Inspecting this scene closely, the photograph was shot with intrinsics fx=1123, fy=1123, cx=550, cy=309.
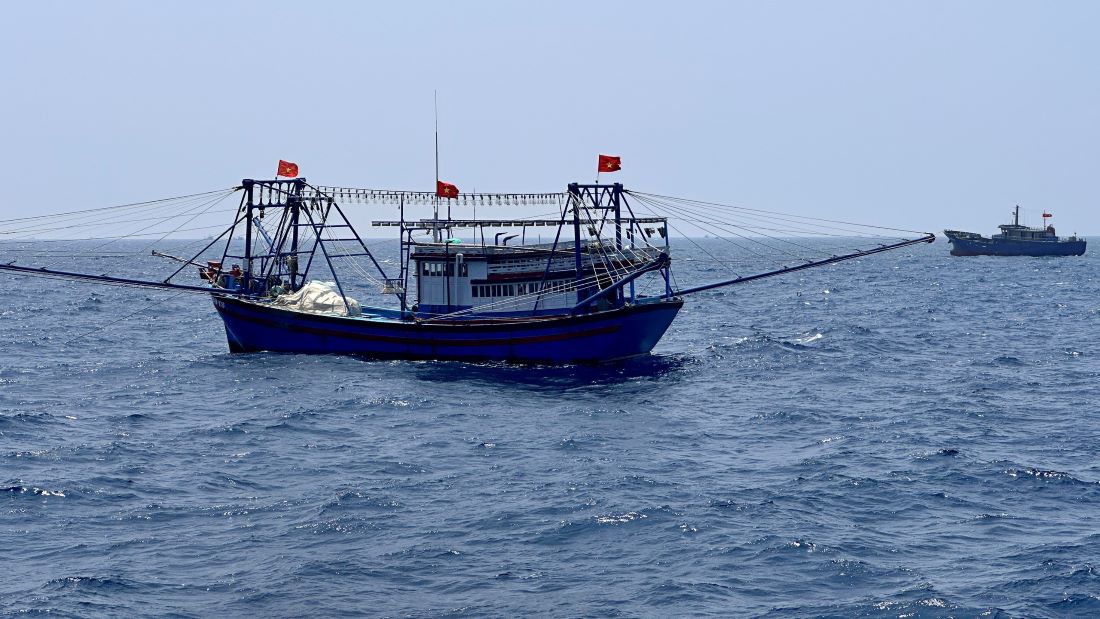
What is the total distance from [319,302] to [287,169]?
6.06m

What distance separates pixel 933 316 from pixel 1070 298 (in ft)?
69.5

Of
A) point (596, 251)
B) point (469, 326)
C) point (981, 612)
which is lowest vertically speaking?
point (981, 612)

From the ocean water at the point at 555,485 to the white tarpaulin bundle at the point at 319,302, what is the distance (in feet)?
8.11

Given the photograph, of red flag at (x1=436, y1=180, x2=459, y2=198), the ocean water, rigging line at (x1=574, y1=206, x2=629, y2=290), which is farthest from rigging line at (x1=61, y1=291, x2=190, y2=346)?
rigging line at (x1=574, y1=206, x2=629, y2=290)

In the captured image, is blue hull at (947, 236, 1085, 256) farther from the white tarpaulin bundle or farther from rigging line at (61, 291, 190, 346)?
the white tarpaulin bundle

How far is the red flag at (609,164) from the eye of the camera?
4400cm

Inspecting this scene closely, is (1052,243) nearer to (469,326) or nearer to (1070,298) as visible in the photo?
(1070,298)

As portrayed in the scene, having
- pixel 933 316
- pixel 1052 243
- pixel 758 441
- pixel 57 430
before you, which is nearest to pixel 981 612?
pixel 758 441

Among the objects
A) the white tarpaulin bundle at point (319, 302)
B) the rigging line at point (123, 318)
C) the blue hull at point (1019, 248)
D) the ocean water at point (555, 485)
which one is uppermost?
the blue hull at point (1019, 248)

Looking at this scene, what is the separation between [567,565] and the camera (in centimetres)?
2089

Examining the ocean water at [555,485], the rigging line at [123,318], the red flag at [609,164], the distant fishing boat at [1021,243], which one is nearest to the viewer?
the ocean water at [555,485]

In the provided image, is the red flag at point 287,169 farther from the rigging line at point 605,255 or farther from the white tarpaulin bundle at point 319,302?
the rigging line at point 605,255

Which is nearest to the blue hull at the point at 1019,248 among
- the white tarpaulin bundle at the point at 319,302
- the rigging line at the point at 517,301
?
the rigging line at the point at 517,301

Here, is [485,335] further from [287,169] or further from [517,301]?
Result: [287,169]
